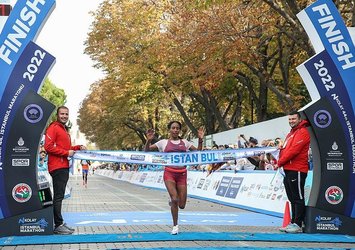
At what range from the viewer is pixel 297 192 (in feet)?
35.1

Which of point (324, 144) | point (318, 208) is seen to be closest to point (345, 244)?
point (318, 208)

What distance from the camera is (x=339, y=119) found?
10719 millimetres

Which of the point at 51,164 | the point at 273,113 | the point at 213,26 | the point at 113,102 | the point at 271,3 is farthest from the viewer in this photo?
the point at 113,102

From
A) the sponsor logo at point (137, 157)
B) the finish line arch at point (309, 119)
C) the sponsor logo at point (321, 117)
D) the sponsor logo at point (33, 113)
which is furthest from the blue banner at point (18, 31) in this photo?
the sponsor logo at point (321, 117)

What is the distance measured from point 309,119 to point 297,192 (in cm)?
129

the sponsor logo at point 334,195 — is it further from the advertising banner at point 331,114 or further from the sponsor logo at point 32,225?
the sponsor logo at point 32,225

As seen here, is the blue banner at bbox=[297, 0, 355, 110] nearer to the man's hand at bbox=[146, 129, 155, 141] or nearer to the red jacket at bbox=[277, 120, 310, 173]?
the red jacket at bbox=[277, 120, 310, 173]

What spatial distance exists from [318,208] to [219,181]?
10.2 m

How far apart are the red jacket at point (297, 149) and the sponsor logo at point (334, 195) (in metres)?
0.57

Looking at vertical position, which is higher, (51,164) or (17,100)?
(17,100)

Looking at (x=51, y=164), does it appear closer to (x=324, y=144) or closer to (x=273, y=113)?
(x=324, y=144)

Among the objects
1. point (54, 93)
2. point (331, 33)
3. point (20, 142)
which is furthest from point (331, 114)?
point (54, 93)

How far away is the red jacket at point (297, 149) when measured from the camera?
34.7ft

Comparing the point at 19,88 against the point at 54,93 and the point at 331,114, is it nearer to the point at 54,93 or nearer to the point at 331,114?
the point at 331,114
